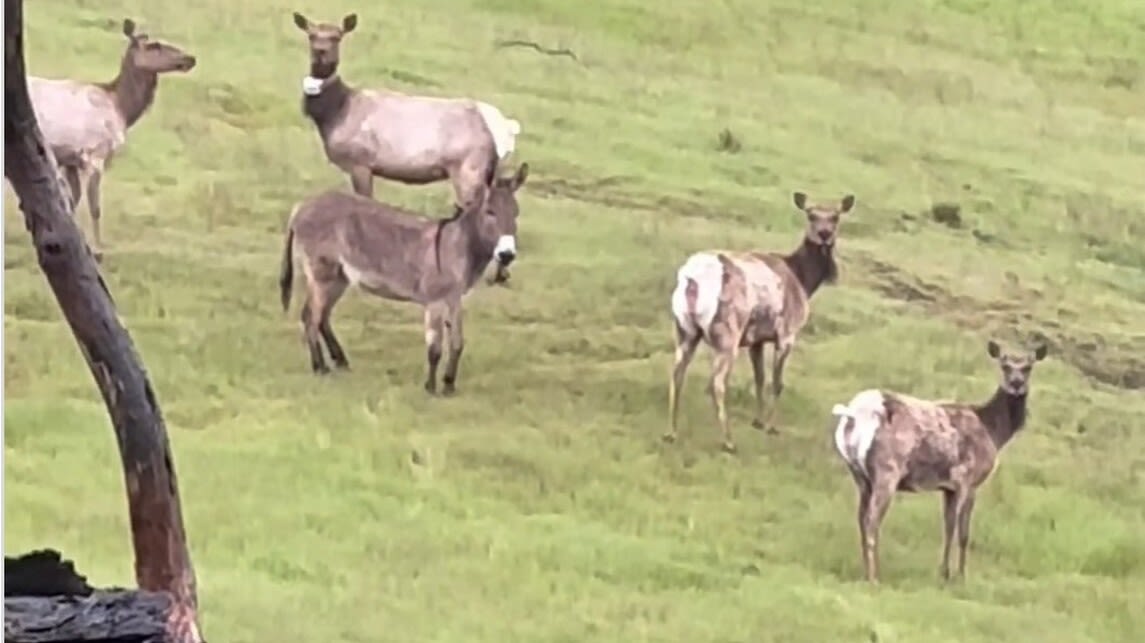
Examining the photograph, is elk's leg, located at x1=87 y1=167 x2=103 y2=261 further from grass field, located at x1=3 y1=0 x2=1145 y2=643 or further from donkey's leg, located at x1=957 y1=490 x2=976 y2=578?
donkey's leg, located at x1=957 y1=490 x2=976 y2=578

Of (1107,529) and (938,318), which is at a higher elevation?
(938,318)

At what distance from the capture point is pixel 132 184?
8.99ft

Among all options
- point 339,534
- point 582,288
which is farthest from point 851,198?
point 339,534

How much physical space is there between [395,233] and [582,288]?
23cm

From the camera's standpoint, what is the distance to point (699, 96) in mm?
2857

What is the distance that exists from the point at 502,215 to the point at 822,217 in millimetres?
387

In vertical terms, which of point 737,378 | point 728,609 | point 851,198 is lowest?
point 728,609

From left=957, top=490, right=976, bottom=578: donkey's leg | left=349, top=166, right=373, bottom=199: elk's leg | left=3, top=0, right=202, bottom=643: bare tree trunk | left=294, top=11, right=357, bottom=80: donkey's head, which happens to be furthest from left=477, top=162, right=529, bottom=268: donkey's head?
left=957, top=490, right=976, bottom=578: donkey's leg

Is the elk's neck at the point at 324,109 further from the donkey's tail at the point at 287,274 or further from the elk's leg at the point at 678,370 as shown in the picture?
the elk's leg at the point at 678,370

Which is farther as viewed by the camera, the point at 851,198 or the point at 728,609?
the point at 851,198

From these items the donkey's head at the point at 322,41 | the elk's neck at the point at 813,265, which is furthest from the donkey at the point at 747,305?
the donkey's head at the point at 322,41

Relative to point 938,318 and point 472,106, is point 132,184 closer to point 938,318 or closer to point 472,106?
point 472,106

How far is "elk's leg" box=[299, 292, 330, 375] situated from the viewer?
8.92 ft

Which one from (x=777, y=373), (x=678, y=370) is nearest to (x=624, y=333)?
(x=678, y=370)
